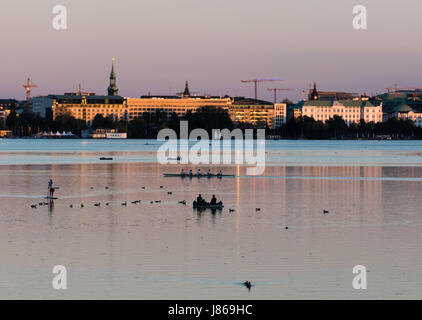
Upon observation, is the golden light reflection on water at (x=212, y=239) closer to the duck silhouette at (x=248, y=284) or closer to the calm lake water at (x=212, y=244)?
the calm lake water at (x=212, y=244)

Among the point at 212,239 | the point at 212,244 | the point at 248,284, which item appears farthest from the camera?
the point at 212,239

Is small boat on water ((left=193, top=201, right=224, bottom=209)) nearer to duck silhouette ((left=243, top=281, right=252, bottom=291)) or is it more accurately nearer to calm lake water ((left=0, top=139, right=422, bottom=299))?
calm lake water ((left=0, top=139, right=422, bottom=299))

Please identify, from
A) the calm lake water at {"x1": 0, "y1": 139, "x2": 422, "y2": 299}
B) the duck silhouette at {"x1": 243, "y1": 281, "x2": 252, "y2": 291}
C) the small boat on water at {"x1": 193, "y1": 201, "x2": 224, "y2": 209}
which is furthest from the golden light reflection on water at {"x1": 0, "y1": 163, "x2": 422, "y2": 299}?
the small boat on water at {"x1": 193, "y1": 201, "x2": 224, "y2": 209}

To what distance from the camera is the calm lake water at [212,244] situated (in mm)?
19094

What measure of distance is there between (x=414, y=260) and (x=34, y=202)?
1879cm

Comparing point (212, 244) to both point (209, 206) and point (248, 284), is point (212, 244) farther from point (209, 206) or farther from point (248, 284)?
point (209, 206)

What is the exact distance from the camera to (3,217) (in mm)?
A: 30328

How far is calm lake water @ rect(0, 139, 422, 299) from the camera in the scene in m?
19.1

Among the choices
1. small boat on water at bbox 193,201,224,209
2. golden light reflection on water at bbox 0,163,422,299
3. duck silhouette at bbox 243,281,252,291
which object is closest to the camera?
duck silhouette at bbox 243,281,252,291

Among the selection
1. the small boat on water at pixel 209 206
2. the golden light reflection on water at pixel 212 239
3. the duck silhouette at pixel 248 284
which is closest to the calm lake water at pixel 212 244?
the golden light reflection on water at pixel 212 239

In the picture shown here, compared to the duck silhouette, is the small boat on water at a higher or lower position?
higher

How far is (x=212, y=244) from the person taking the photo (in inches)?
963

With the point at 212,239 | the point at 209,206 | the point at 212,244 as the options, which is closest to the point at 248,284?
the point at 212,244
